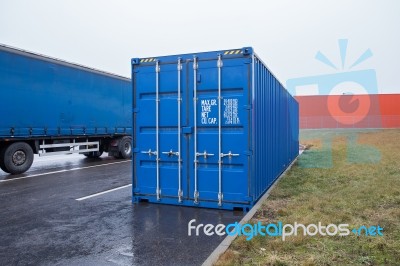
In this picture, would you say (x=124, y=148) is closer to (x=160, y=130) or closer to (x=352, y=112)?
(x=160, y=130)

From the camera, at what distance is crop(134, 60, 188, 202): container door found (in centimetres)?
679

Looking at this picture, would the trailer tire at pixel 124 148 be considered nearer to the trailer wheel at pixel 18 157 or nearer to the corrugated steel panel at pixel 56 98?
the corrugated steel panel at pixel 56 98

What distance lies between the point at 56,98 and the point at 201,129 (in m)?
8.35

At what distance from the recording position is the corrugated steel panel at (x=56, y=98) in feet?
35.6

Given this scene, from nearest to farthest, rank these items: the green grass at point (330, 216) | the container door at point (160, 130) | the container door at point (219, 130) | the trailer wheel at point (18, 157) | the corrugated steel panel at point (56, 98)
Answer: the green grass at point (330, 216) → the container door at point (219, 130) → the container door at point (160, 130) → the corrugated steel panel at point (56, 98) → the trailer wheel at point (18, 157)

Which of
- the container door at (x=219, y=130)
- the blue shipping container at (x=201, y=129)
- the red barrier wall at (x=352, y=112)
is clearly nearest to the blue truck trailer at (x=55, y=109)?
the blue shipping container at (x=201, y=129)

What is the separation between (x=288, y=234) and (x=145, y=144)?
3.66 m

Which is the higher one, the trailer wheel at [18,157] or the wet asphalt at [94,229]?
the trailer wheel at [18,157]

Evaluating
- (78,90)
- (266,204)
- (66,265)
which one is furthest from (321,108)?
(66,265)

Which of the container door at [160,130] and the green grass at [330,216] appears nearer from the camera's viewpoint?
the green grass at [330,216]

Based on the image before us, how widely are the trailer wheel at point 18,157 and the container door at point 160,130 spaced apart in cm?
644

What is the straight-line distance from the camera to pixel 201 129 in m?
6.64

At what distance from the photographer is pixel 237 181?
6363mm

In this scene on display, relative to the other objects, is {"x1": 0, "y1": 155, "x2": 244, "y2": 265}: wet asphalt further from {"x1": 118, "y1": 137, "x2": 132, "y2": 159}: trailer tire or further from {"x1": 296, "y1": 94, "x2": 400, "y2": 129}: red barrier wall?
{"x1": 296, "y1": 94, "x2": 400, "y2": 129}: red barrier wall
